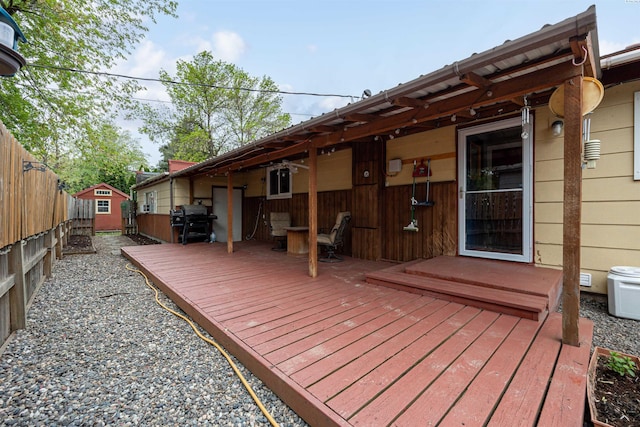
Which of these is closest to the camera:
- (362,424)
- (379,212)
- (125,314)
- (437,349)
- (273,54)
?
(362,424)

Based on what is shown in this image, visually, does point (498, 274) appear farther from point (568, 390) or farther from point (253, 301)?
point (253, 301)

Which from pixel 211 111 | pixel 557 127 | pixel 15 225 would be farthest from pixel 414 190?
pixel 211 111

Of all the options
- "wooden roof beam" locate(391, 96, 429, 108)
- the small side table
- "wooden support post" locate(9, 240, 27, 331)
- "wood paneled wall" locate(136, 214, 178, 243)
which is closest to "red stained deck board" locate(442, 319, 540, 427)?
"wooden roof beam" locate(391, 96, 429, 108)

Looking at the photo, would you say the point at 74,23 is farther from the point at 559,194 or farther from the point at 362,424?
the point at 559,194

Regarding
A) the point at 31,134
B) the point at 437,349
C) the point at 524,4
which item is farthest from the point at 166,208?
the point at 524,4

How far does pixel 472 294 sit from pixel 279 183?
5877mm

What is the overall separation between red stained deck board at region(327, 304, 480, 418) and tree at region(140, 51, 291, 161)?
1675 cm

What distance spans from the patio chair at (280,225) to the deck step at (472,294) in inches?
131

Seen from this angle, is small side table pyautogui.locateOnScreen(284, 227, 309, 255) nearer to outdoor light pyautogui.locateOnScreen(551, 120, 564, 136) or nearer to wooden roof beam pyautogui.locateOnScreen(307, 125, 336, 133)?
wooden roof beam pyautogui.locateOnScreen(307, 125, 336, 133)

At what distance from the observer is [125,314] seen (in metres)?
3.13

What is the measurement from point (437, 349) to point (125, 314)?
328 cm

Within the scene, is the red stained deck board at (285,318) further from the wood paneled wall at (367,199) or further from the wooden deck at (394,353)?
the wood paneled wall at (367,199)

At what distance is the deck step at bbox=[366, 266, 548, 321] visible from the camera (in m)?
2.43

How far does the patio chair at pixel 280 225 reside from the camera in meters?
6.55
